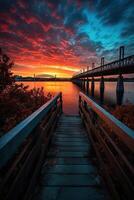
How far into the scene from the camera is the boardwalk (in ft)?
6.77

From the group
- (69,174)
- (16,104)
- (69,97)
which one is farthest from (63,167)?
(69,97)

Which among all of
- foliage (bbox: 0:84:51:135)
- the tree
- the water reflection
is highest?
the tree

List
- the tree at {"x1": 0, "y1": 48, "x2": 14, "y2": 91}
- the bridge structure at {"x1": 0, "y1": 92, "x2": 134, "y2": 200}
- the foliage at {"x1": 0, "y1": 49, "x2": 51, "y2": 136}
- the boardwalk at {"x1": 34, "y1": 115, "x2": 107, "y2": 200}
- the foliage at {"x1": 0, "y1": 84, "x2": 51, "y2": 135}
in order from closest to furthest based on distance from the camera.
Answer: the bridge structure at {"x1": 0, "y1": 92, "x2": 134, "y2": 200} → the boardwalk at {"x1": 34, "y1": 115, "x2": 107, "y2": 200} → the foliage at {"x1": 0, "y1": 84, "x2": 51, "y2": 135} → the foliage at {"x1": 0, "y1": 49, "x2": 51, "y2": 136} → the tree at {"x1": 0, "y1": 48, "x2": 14, "y2": 91}

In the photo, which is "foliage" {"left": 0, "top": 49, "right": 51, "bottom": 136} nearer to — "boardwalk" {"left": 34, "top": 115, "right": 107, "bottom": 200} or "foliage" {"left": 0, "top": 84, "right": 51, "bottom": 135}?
"foliage" {"left": 0, "top": 84, "right": 51, "bottom": 135}

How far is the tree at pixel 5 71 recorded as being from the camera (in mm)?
6889

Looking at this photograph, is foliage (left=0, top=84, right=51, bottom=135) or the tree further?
the tree

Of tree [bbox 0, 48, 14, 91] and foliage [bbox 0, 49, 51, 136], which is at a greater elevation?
tree [bbox 0, 48, 14, 91]

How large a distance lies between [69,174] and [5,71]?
20.9 feet

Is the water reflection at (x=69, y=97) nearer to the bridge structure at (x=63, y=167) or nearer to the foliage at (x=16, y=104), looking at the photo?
the foliage at (x=16, y=104)

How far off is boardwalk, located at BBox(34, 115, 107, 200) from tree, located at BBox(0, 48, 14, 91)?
4814mm

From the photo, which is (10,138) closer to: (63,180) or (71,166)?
(63,180)

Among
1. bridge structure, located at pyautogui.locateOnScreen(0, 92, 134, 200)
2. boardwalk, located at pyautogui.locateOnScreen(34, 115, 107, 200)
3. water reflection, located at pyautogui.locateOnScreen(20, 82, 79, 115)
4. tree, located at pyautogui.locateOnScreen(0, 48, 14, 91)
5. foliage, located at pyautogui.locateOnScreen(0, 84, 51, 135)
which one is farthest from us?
water reflection, located at pyautogui.locateOnScreen(20, 82, 79, 115)

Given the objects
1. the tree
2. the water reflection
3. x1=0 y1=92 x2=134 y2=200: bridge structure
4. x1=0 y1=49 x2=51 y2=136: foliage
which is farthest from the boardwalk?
the water reflection

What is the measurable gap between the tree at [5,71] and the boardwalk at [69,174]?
190 inches
